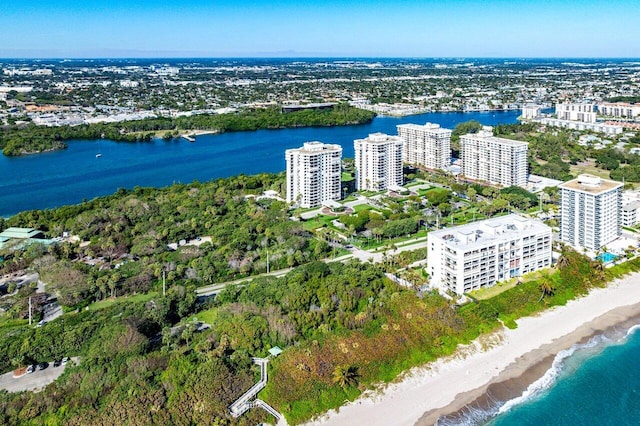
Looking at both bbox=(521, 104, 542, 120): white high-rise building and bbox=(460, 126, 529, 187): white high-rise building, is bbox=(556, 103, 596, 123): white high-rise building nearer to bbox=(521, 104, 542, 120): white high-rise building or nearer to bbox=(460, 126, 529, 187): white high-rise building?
bbox=(521, 104, 542, 120): white high-rise building

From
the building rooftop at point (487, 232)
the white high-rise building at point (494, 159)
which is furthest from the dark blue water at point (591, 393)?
the white high-rise building at point (494, 159)

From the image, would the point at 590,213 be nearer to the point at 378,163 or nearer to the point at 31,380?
the point at 378,163

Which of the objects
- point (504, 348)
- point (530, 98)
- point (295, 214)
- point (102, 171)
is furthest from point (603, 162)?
point (530, 98)

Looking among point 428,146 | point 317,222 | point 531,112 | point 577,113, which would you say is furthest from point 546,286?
point 531,112

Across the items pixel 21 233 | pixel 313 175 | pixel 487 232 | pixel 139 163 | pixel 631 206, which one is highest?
pixel 313 175

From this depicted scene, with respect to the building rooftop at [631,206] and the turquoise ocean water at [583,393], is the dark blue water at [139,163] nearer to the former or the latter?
the building rooftop at [631,206]
